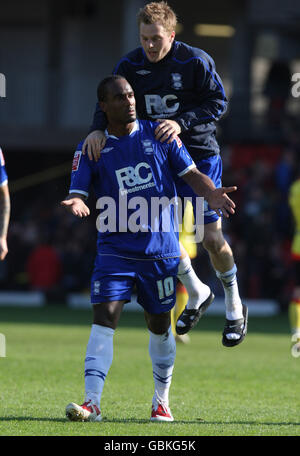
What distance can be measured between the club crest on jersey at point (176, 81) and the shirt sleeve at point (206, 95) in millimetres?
147

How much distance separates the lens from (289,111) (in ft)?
83.3

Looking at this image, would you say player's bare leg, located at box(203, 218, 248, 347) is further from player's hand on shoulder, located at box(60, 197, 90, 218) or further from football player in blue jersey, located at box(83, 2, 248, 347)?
player's hand on shoulder, located at box(60, 197, 90, 218)

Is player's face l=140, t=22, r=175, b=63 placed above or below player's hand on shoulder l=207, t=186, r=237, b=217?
above

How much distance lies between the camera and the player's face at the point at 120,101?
7.20 metres

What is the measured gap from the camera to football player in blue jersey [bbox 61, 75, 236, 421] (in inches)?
284

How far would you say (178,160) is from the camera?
7.42 meters

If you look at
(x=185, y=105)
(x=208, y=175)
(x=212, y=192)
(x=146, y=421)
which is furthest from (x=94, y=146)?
(x=146, y=421)

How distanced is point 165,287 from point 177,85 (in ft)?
5.82

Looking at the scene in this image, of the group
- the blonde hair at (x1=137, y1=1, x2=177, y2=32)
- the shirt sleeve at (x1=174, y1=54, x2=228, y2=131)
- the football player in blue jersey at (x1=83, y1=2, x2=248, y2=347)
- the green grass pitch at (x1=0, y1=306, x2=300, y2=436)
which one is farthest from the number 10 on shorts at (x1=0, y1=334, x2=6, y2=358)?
the blonde hair at (x1=137, y1=1, x2=177, y2=32)

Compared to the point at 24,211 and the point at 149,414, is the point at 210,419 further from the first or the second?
the point at 24,211

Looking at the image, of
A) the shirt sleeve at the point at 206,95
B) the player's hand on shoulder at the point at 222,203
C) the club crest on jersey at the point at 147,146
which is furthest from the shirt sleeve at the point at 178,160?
the shirt sleeve at the point at 206,95

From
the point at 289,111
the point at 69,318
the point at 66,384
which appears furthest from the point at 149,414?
the point at 289,111

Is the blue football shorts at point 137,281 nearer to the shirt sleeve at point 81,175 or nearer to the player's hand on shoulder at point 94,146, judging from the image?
the shirt sleeve at point 81,175

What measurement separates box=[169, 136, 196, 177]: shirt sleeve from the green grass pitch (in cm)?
183
